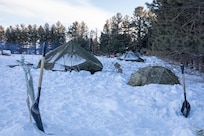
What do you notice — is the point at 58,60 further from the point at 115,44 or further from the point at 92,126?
the point at 115,44

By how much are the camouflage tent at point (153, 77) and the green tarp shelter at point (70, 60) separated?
13.9ft

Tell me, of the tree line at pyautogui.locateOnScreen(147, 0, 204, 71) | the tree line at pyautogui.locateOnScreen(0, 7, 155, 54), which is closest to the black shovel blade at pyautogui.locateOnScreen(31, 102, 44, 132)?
the tree line at pyautogui.locateOnScreen(147, 0, 204, 71)

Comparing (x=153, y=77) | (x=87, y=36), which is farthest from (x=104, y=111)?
(x=87, y=36)

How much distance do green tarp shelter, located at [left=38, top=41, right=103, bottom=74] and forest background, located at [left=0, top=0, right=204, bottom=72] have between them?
2.71 m

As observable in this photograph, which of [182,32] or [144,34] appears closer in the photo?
[182,32]

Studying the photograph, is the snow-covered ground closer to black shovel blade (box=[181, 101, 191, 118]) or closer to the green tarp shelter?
black shovel blade (box=[181, 101, 191, 118])

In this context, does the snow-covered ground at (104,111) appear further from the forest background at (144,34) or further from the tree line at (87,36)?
the tree line at (87,36)

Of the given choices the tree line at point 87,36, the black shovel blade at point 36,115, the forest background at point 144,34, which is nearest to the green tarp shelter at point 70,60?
the forest background at point 144,34

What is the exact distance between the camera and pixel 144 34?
47094 millimetres

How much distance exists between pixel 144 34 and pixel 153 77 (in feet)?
129

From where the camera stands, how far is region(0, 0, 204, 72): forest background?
973 cm

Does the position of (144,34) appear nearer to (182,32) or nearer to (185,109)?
(182,32)

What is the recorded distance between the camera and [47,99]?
660 centimetres

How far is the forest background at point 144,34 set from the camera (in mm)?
9734
